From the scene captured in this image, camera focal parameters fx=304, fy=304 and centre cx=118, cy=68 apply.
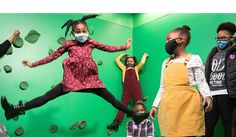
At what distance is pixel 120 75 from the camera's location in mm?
4676

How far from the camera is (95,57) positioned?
175 inches

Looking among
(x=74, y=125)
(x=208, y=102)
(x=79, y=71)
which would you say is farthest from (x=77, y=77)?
(x=74, y=125)

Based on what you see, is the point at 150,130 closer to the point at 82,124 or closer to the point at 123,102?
the point at 123,102

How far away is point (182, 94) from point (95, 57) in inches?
91.8

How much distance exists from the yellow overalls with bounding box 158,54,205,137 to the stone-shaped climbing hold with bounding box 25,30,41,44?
2.21m

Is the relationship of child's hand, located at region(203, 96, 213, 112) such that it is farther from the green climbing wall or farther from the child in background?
the child in background

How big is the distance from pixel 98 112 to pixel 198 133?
7.60 feet

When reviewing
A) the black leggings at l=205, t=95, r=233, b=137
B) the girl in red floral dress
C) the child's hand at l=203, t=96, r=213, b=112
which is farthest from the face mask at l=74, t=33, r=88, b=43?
the black leggings at l=205, t=95, r=233, b=137

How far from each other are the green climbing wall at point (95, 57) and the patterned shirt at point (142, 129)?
33 cm

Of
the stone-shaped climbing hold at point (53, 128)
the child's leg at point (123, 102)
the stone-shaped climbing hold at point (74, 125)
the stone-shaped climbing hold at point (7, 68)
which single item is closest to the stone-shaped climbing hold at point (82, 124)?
the stone-shaped climbing hold at point (74, 125)

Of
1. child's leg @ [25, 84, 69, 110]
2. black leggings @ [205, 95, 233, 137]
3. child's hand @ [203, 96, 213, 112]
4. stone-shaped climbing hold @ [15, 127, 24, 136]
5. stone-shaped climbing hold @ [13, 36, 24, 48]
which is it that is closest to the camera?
child's hand @ [203, 96, 213, 112]

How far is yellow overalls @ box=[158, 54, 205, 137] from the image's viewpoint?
7.36 feet

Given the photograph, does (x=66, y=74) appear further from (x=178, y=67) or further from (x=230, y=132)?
(x=230, y=132)
